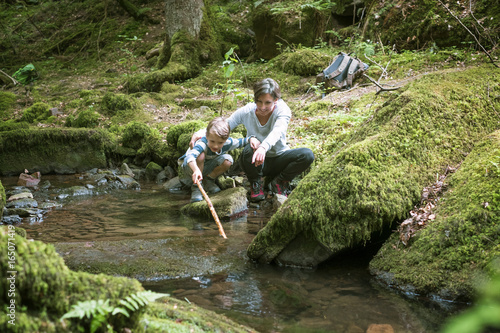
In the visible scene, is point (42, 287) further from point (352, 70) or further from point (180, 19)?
point (180, 19)

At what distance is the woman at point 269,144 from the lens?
5.15 metres

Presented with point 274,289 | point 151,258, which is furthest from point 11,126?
point 274,289

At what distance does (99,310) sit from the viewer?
1.48 metres

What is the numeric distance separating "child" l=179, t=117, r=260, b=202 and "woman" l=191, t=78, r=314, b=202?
201 millimetres

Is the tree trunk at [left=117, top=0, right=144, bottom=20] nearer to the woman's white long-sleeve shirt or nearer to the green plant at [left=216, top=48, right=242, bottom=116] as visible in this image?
the green plant at [left=216, top=48, right=242, bottom=116]

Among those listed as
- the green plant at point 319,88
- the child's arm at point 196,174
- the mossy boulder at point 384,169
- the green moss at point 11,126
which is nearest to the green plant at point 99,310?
the mossy boulder at point 384,169

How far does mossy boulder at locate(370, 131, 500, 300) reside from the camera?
2.87 metres

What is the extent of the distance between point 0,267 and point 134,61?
14564mm

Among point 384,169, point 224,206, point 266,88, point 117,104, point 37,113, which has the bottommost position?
point 224,206

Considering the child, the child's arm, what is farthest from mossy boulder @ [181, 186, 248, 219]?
the child's arm

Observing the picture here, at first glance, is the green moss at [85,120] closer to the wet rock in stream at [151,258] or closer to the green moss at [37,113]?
the green moss at [37,113]

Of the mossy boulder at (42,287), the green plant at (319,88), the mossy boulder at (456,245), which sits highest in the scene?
the mossy boulder at (42,287)

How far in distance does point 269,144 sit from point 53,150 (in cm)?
534

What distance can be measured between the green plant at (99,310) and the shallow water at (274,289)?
1.26 meters
